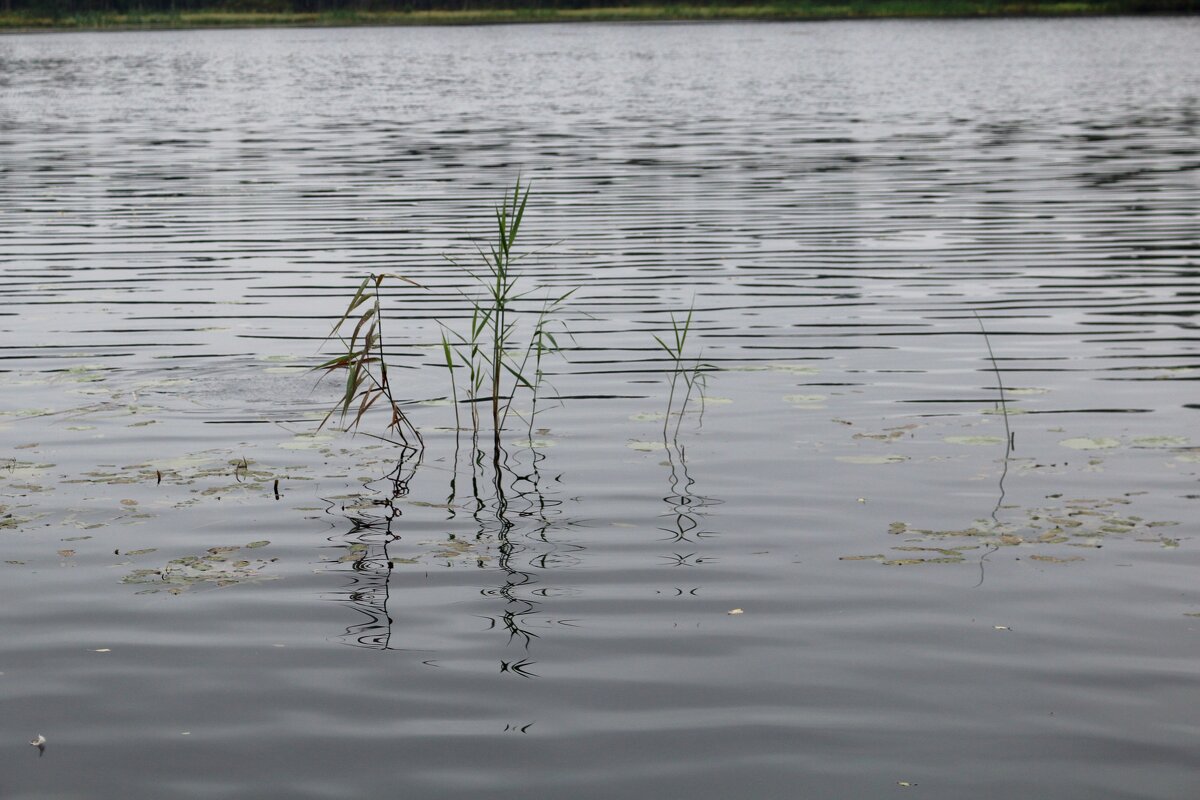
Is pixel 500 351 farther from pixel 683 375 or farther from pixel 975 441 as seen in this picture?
pixel 975 441

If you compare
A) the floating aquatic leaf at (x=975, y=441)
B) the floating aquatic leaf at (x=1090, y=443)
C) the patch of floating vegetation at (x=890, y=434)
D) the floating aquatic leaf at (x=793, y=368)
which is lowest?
the floating aquatic leaf at (x=793, y=368)

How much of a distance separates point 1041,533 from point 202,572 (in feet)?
15.0

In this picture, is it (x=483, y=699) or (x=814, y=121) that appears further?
(x=814, y=121)

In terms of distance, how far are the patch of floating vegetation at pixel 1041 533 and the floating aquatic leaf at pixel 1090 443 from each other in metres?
1.22

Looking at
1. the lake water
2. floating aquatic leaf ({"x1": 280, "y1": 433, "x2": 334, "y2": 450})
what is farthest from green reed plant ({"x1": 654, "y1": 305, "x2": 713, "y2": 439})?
floating aquatic leaf ({"x1": 280, "y1": 433, "x2": 334, "y2": 450})

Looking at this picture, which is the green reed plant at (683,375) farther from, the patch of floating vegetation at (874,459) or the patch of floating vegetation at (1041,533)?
the patch of floating vegetation at (1041,533)

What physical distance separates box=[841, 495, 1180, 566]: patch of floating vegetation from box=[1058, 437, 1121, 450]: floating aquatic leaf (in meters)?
1.22

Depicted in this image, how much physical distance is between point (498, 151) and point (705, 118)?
33.4 feet

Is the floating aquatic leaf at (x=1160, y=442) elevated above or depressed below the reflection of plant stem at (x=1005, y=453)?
above

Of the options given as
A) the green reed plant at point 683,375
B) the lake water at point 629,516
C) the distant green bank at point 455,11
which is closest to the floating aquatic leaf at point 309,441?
the lake water at point 629,516

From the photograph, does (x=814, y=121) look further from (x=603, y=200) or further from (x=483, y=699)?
(x=483, y=699)

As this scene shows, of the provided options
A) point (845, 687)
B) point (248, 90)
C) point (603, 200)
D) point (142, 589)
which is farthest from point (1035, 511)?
point (248, 90)

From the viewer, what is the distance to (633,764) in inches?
215

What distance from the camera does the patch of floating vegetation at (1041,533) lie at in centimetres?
768
